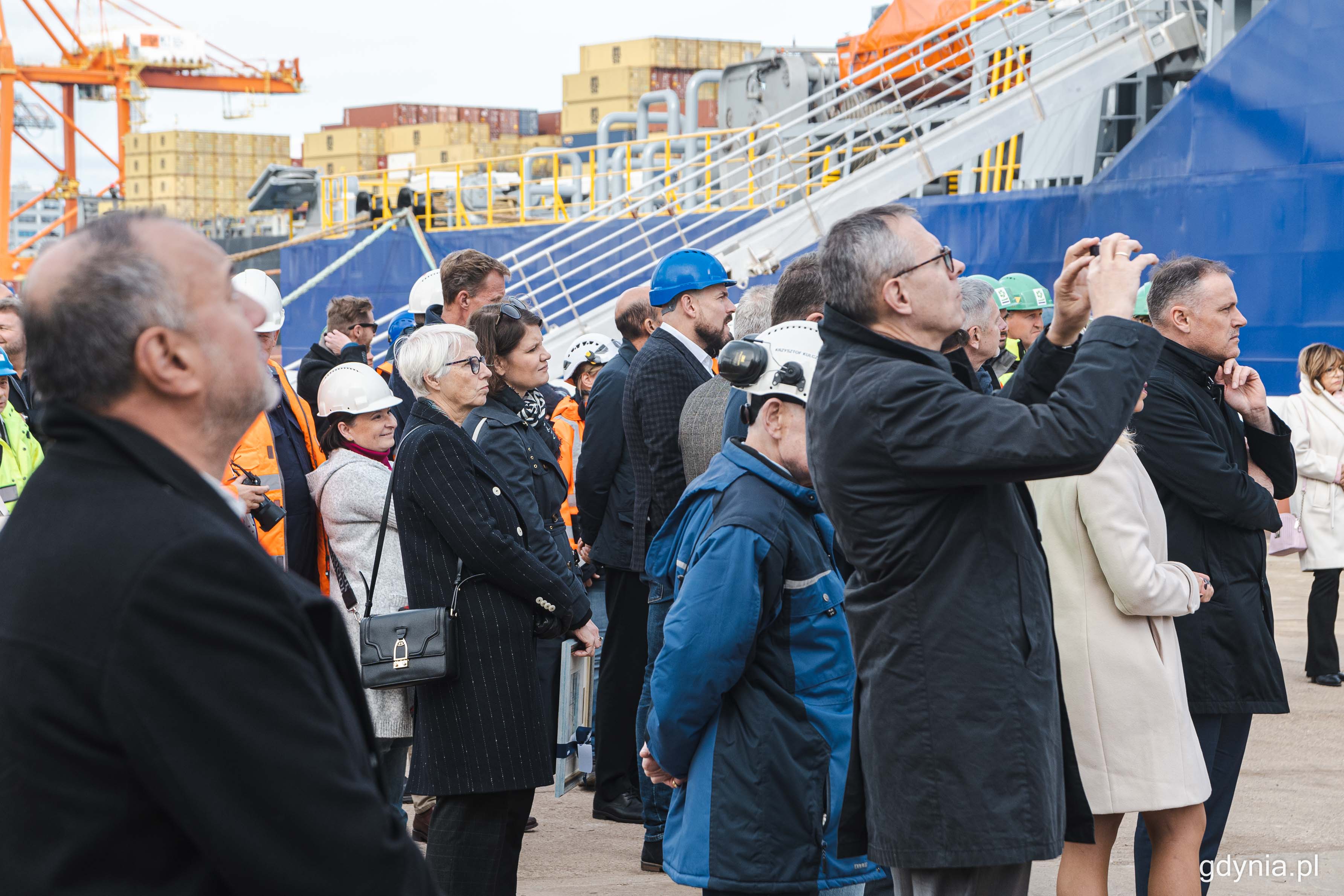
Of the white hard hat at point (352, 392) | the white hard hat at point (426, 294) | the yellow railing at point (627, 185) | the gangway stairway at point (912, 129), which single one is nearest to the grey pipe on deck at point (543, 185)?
the yellow railing at point (627, 185)

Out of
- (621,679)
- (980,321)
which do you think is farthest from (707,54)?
(980,321)

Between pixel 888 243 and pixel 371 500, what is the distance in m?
2.20

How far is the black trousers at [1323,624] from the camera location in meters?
7.25

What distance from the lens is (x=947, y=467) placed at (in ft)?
7.83

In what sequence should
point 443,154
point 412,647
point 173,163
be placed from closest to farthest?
point 412,647
point 443,154
point 173,163

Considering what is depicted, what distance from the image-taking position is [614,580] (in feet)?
17.5

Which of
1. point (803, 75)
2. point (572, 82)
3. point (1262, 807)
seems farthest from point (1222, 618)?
point (572, 82)

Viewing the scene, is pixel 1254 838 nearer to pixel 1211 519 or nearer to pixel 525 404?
pixel 1211 519

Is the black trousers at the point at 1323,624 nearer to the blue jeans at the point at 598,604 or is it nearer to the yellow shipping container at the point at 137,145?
the blue jeans at the point at 598,604

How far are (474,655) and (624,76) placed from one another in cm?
3005

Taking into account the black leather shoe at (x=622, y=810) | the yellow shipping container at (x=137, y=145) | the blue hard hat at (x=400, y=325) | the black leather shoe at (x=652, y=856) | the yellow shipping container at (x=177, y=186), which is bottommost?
the black leather shoe at (x=622, y=810)

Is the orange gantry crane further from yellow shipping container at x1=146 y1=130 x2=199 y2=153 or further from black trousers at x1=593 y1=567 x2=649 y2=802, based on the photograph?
black trousers at x1=593 y1=567 x2=649 y2=802

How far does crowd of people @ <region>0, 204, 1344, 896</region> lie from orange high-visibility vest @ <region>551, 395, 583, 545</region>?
101 cm

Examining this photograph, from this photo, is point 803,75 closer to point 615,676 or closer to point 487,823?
point 615,676
